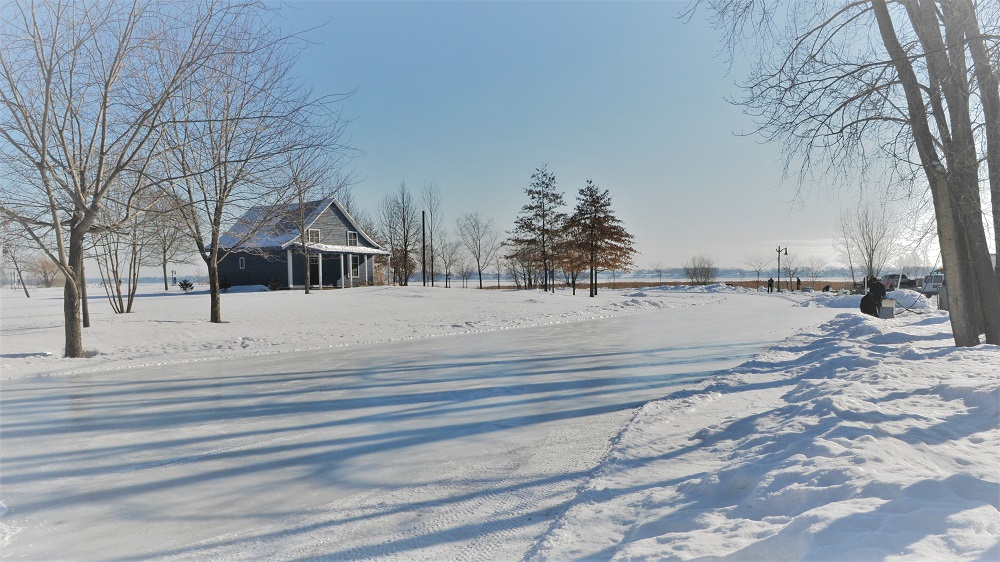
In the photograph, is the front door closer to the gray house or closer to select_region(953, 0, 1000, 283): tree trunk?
the gray house

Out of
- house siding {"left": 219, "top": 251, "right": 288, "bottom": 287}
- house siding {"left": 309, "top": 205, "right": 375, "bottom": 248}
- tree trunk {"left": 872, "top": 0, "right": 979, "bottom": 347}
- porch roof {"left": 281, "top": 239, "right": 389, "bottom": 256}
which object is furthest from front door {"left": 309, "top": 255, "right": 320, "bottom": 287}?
tree trunk {"left": 872, "top": 0, "right": 979, "bottom": 347}

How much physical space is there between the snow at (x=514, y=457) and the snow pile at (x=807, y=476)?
0.02 meters

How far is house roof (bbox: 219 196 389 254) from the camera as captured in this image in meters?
19.3

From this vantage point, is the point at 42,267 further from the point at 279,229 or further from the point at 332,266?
the point at 279,229

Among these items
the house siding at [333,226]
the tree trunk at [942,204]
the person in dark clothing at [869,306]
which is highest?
the house siding at [333,226]

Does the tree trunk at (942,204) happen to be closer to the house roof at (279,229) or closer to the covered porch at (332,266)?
the house roof at (279,229)

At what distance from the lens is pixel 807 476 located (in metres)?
3.96

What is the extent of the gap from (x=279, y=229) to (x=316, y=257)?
73.7ft

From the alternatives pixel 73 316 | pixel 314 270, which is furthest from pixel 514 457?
pixel 314 270

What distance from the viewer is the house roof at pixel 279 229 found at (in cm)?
1934

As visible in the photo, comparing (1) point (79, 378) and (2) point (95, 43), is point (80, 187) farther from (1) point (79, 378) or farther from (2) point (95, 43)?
(1) point (79, 378)

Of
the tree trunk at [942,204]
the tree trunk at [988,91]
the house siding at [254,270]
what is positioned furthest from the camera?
the house siding at [254,270]

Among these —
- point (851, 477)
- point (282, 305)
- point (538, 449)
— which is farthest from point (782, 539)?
point (282, 305)

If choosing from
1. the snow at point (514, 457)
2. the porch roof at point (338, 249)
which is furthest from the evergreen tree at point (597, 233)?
the snow at point (514, 457)
